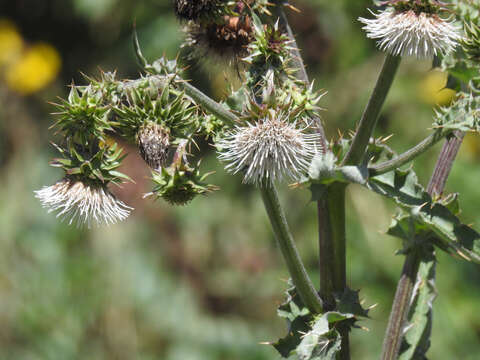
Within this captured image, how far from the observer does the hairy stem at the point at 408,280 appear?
7.79ft

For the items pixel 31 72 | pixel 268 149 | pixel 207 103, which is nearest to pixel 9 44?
pixel 31 72

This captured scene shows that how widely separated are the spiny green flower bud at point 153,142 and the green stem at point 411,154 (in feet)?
2.28

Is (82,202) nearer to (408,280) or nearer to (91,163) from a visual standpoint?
(91,163)

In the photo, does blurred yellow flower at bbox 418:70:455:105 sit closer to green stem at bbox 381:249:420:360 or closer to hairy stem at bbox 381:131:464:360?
hairy stem at bbox 381:131:464:360

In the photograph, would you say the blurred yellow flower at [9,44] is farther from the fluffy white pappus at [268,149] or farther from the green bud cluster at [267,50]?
the fluffy white pappus at [268,149]

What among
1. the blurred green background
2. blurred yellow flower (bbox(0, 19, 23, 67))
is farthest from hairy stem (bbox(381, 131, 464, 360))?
blurred yellow flower (bbox(0, 19, 23, 67))

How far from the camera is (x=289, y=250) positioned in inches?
86.5

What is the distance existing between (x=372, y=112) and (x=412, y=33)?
0.30 meters

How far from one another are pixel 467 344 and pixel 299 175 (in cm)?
319

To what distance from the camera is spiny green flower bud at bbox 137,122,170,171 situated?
202cm

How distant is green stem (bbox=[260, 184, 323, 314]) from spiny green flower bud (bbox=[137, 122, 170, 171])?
347 mm

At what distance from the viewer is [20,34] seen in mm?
7617

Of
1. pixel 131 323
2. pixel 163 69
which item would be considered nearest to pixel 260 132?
pixel 163 69

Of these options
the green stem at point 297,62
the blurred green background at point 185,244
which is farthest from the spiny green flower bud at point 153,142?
the blurred green background at point 185,244
